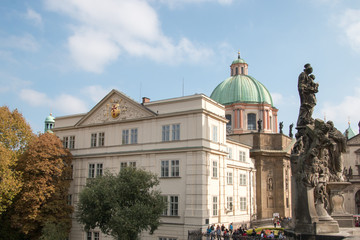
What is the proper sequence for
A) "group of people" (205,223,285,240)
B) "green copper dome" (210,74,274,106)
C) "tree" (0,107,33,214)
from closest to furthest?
1. "group of people" (205,223,285,240)
2. "tree" (0,107,33,214)
3. "green copper dome" (210,74,274,106)

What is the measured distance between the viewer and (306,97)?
15.3m

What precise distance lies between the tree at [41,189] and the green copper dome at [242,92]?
29999 mm

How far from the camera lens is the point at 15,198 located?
1389 inches

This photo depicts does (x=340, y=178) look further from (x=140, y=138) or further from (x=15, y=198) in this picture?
(x=15, y=198)

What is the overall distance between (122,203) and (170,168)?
7911mm

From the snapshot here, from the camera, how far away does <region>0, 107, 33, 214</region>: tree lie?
32562mm

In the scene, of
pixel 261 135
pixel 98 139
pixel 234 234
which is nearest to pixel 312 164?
pixel 234 234

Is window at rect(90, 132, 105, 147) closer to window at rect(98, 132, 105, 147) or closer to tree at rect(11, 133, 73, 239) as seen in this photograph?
window at rect(98, 132, 105, 147)

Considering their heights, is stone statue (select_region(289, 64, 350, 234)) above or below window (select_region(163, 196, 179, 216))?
above

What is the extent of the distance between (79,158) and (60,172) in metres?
3.57

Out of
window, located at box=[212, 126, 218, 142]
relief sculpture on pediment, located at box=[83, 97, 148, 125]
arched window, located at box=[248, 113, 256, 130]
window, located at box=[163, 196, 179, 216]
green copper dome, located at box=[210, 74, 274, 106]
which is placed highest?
green copper dome, located at box=[210, 74, 274, 106]

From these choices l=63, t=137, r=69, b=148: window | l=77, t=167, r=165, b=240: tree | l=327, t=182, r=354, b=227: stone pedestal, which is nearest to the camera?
l=327, t=182, r=354, b=227: stone pedestal

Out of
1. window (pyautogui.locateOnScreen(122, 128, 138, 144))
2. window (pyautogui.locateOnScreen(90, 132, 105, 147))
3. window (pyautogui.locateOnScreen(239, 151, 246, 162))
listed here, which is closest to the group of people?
window (pyautogui.locateOnScreen(239, 151, 246, 162))

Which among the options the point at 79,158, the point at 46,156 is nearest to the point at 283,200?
the point at 79,158
